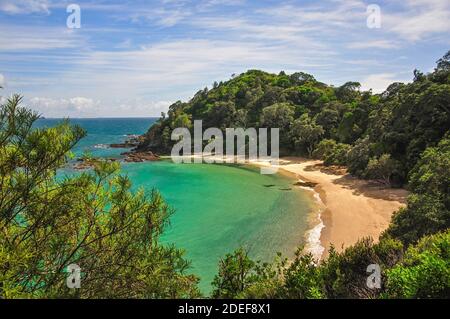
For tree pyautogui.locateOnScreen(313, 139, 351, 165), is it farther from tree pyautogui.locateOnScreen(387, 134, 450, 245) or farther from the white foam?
tree pyautogui.locateOnScreen(387, 134, 450, 245)

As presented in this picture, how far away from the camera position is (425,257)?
9.34 meters

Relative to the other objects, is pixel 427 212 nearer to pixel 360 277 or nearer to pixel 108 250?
pixel 360 277

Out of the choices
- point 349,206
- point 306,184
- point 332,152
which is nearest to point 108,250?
point 349,206

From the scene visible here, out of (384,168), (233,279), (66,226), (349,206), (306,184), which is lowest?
(349,206)

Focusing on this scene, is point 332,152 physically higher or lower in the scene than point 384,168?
higher

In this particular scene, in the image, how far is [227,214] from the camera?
3119 cm

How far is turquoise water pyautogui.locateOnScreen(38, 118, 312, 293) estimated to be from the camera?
22.6 metres

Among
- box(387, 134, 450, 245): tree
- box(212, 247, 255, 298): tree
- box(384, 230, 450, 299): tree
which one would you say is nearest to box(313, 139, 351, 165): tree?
box(387, 134, 450, 245): tree

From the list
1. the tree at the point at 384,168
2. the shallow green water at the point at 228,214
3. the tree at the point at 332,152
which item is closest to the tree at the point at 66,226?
the shallow green water at the point at 228,214

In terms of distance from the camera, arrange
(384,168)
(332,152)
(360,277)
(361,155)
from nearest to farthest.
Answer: (360,277)
(384,168)
(361,155)
(332,152)

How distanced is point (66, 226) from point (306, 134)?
54.5 m

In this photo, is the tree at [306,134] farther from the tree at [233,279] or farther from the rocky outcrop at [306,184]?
the tree at [233,279]

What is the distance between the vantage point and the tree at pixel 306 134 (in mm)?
59500

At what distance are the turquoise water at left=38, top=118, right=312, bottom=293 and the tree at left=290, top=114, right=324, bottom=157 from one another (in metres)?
12.5
